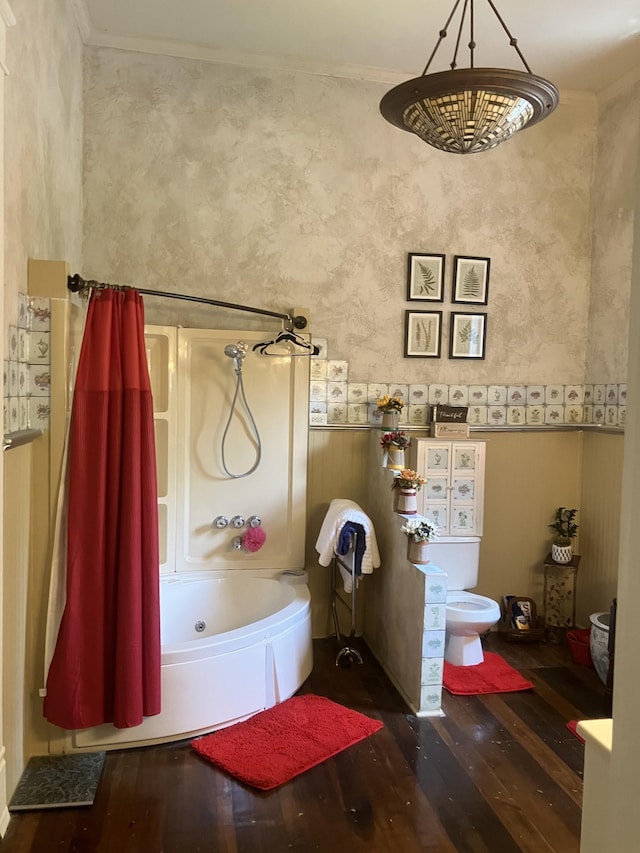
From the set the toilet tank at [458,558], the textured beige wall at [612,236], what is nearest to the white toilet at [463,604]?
the toilet tank at [458,558]

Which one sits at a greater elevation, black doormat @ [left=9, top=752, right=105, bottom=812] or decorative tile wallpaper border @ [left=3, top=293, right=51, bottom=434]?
decorative tile wallpaper border @ [left=3, top=293, right=51, bottom=434]

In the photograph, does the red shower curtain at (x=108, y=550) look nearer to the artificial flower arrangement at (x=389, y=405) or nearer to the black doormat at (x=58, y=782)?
the black doormat at (x=58, y=782)

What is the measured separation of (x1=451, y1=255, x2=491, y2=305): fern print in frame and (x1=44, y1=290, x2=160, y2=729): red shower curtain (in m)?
2.11

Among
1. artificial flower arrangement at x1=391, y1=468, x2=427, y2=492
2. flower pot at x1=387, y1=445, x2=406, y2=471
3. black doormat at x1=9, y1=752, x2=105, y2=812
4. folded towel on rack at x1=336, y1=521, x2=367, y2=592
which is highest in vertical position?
flower pot at x1=387, y1=445, x2=406, y2=471

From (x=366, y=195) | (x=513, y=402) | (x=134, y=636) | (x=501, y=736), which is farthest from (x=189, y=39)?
(x=501, y=736)

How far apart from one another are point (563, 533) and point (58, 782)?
3058 mm

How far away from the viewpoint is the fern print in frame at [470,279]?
3969 millimetres

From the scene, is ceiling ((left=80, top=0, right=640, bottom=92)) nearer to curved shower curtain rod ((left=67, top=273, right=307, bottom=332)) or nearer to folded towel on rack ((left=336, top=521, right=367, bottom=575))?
curved shower curtain rod ((left=67, top=273, right=307, bottom=332))

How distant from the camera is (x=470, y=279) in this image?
3.99 metres

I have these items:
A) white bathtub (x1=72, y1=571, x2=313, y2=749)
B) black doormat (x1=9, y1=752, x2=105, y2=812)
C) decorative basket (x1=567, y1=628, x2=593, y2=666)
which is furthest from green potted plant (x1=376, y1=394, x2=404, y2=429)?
black doormat (x1=9, y1=752, x2=105, y2=812)

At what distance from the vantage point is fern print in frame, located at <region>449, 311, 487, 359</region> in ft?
13.1

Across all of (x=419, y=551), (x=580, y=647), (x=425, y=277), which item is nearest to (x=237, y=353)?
(x=425, y=277)

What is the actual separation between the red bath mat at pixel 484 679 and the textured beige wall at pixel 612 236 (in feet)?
5.89

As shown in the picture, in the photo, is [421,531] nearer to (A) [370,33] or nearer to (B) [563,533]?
(B) [563,533]
